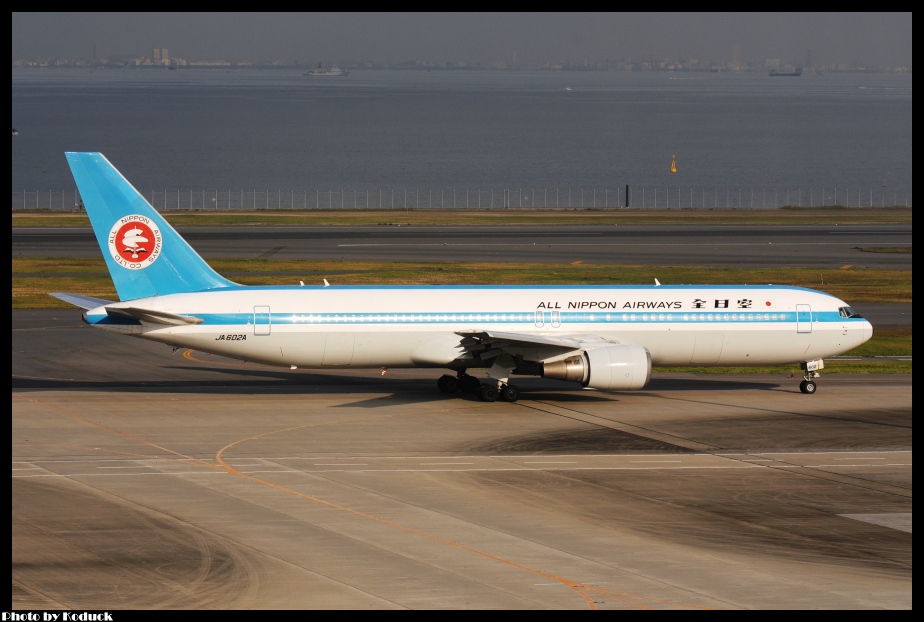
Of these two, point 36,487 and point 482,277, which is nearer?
point 36,487

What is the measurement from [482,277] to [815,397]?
34705mm

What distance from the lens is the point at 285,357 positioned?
159ft

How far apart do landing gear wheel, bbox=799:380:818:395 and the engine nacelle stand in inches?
347

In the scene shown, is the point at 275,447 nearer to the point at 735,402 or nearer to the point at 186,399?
the point at 186,399

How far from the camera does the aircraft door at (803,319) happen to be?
5125 centimetres

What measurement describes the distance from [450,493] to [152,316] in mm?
16852

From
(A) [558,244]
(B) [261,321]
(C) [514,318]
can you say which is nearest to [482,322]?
(C) [514,318]

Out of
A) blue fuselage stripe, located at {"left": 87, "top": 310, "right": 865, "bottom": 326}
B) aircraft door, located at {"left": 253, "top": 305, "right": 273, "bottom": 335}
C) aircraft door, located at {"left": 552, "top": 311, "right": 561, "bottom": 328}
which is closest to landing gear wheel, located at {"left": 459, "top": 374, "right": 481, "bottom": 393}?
blue fuselage stripe, located at {"left": 87, "top": 310, "right": 865, "bottom": 326}

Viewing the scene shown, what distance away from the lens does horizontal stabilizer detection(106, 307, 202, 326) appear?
151 ft

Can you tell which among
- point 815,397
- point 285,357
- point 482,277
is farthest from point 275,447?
point 482,277

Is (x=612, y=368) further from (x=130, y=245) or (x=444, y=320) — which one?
(x=130, y=245)

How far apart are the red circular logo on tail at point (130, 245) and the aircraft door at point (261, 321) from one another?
480cm

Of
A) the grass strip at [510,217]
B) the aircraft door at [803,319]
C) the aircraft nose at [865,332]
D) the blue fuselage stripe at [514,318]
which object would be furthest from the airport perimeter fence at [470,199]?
the blue fuselage stripe at [514,318]

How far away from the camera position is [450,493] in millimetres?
35062
